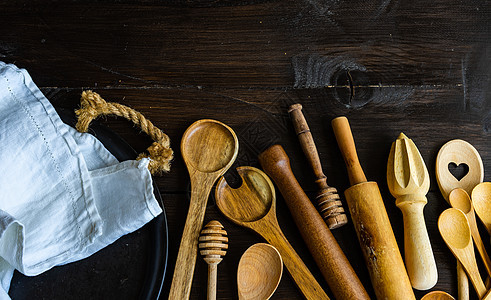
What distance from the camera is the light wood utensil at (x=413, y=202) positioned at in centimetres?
59

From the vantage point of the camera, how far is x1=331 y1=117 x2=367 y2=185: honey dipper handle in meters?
0.62

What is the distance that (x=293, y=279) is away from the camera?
1.97 ft

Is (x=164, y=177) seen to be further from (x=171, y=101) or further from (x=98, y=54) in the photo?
(x=98, y=54)

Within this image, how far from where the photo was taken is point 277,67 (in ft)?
2.33

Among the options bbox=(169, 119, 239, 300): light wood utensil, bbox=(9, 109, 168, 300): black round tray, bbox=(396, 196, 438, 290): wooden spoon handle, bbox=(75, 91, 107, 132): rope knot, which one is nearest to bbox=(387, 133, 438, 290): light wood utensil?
bbox=(396, 196, 438, 290): wooden spoon handle

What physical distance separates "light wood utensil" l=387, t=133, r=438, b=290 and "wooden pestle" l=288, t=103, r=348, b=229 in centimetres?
9

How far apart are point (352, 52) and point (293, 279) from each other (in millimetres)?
381

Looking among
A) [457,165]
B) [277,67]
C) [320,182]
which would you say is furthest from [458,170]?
[277,67]

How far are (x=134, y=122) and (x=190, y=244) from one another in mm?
203

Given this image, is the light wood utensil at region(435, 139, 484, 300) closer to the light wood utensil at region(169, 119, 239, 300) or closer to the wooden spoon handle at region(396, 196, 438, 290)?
the wooden spoon handle at region(396, 196, 438, 290)

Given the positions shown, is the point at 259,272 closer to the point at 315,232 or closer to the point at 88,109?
the point at 315,232

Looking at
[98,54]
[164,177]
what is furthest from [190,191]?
[98,54]

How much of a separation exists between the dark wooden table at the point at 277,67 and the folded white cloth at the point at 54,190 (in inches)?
2.5

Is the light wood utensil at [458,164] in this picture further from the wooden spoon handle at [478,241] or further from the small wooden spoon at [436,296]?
the small wooden spoon at [436,296]
